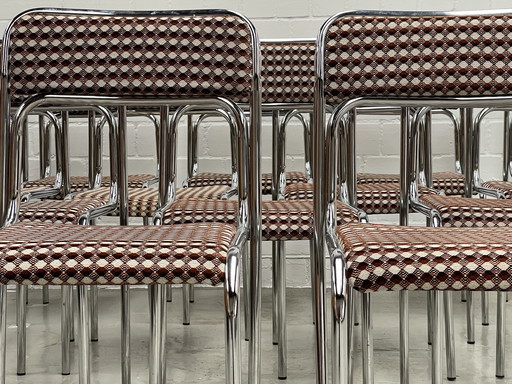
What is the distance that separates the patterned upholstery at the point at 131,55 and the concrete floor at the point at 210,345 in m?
0.90

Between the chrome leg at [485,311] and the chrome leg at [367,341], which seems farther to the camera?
the chrome leg at [485,311]

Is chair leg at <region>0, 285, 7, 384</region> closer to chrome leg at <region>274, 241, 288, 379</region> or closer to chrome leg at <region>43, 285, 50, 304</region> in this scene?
chrome leg at <region>274, 241, 288, 379</region>

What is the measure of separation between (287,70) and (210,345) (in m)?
0.87

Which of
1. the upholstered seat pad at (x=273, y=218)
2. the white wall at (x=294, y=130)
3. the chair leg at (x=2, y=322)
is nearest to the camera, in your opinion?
the chair leg at (x=2, y=322)

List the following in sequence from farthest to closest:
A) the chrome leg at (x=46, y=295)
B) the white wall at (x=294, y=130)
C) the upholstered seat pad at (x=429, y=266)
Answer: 1. the white wall at (x=294, y=130)
2. the chrome leg at (x=46, y=295)
3. the upholstered seat pad at (x=429, y=266)

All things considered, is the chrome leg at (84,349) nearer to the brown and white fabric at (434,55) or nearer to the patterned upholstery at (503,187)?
the brown and white fabric at (434,55)

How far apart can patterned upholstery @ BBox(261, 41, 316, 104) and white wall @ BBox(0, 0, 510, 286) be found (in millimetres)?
1071

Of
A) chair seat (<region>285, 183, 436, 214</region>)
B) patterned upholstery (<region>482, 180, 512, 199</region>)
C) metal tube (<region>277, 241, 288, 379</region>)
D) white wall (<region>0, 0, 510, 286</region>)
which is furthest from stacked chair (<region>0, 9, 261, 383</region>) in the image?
white wall (<region>0, 0, 510, 286</region>)

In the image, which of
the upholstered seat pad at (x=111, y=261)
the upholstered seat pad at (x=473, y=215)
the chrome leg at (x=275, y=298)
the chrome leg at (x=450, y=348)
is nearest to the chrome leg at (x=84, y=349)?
the upholstered seat pad at (x=111, y=261)

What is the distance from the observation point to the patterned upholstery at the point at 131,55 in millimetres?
1386

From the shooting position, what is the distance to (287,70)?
2.28 meters

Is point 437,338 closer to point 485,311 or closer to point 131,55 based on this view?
point 131,55

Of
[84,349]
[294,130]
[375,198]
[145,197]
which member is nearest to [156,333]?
[84,349]

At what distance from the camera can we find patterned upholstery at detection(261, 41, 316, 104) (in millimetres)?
2242
